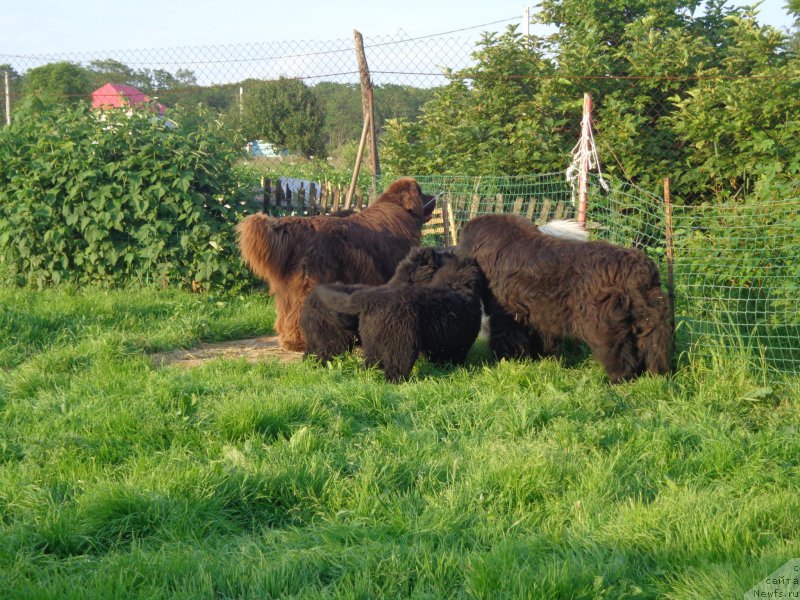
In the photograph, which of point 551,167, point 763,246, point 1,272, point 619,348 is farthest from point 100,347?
point 551,167

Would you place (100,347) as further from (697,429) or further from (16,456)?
(697,429)

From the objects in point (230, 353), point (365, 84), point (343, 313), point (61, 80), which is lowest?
point (230, 353)

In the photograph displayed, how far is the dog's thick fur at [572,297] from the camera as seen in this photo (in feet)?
19.1

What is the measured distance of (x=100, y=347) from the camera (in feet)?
21.8

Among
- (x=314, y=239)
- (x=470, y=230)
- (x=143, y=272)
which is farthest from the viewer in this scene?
(x=143, y=272)

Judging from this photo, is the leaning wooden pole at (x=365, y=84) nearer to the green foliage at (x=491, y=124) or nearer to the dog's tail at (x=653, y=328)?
the green foliage at (x=491, y=124)

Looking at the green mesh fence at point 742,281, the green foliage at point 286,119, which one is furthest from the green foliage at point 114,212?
the green foliage at point 286,119

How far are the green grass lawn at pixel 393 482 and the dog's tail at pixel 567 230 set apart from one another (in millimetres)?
1830

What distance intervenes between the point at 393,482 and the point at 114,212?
6230 mm

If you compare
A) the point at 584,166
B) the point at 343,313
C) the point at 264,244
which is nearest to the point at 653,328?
the point at 343,313

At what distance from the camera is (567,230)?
771cm

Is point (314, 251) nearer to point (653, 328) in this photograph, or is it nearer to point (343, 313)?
point (343, 313)

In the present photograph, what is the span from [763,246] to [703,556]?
380 centimetres

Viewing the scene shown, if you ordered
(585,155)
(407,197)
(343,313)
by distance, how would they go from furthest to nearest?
(407,197)
(585,155)
(343,313)
